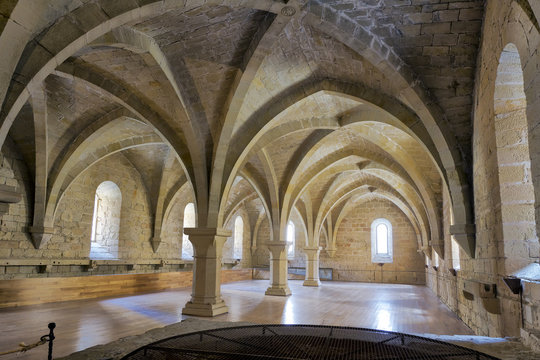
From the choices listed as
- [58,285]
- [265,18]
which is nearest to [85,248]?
[58,285]

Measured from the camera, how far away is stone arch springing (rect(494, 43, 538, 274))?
3.48 metres

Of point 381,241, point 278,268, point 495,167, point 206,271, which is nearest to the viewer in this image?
point 495,167

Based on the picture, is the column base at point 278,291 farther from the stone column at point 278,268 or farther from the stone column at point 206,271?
the stone column at point 206,271

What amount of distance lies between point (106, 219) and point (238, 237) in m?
8.06

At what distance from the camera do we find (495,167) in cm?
386

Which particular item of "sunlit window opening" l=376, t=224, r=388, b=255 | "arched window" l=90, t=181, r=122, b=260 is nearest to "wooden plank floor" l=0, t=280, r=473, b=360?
"arched window" l=90, t=181, r=122, b=260

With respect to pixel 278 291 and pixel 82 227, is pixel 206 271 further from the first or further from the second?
pixel 82 227

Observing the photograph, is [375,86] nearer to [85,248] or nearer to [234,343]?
[234,343]

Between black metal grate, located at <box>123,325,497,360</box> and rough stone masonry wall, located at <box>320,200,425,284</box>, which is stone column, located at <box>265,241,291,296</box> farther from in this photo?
rough stone masonry wall, located at <box>320,200,425,284</box>

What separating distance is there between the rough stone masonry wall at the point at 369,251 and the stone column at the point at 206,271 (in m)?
12.7

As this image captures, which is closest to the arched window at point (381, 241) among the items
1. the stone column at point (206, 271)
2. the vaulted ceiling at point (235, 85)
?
the vaulted ceiling at point (235, 85)

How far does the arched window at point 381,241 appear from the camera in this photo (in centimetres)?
1839

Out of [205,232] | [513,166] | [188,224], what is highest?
[513,166]

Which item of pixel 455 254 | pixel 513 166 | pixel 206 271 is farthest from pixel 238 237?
pixel 513 166
